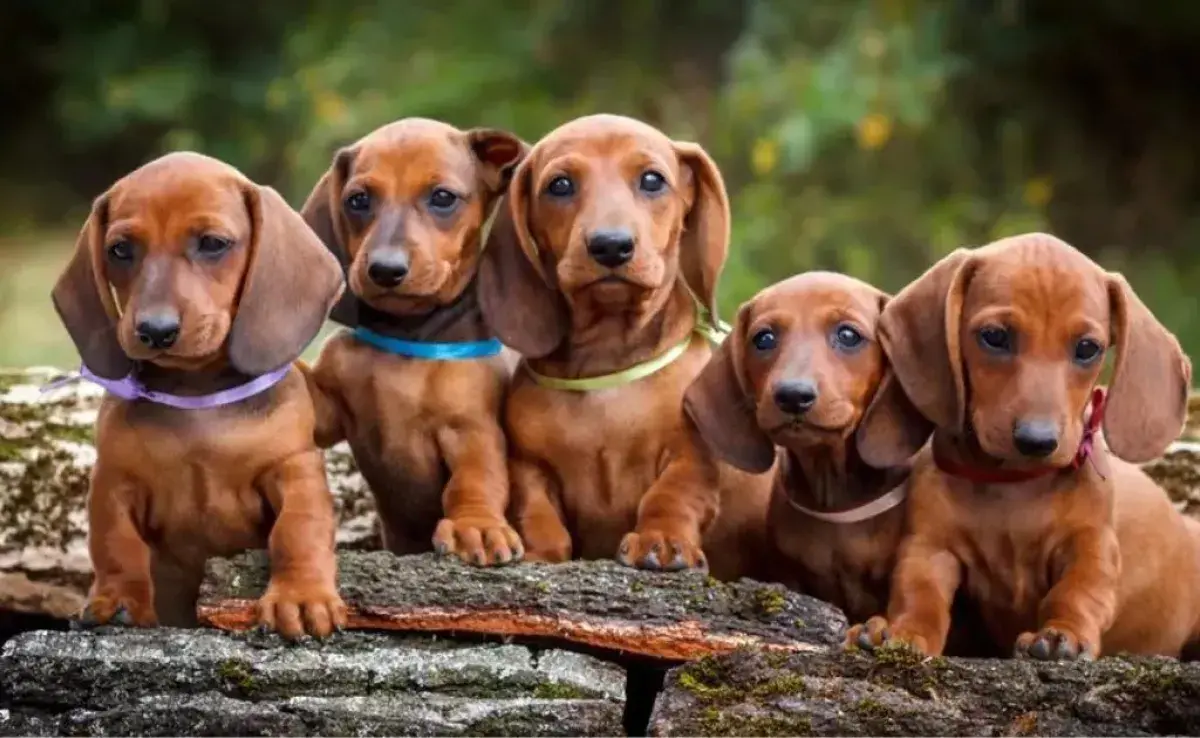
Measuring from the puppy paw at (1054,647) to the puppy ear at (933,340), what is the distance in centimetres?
46

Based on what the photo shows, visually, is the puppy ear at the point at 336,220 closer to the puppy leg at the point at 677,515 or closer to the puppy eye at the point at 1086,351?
the puppy leg at the point at 677,515

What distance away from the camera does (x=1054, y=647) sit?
11.3 feet

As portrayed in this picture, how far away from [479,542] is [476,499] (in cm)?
23

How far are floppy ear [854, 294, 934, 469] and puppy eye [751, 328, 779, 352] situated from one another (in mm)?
246

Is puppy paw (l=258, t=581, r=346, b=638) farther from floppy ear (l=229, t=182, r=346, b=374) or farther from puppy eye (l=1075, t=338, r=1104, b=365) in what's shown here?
puppy eye (l=1075, t=338, r=1104, b=365)

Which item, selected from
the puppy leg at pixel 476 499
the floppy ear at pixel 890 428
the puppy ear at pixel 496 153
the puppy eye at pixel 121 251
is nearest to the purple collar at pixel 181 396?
the puppy eye at pixel 121 251

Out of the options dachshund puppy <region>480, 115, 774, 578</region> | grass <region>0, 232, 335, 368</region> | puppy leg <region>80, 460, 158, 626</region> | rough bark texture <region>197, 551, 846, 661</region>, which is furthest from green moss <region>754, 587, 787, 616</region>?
grass <region>0, 232, 335, 368</region>

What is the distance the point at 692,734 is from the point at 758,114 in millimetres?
4920

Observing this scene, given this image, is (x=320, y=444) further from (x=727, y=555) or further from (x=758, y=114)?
(x=758, y=114)

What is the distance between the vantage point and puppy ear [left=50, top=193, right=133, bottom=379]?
3621 mm

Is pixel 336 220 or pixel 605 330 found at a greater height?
pixel 336 220

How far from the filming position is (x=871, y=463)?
12.2 ft

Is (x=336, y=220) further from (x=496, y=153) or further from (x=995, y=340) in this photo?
(x=995, y=340)

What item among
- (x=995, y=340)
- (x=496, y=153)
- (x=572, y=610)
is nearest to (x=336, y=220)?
(x=496, y=153)
